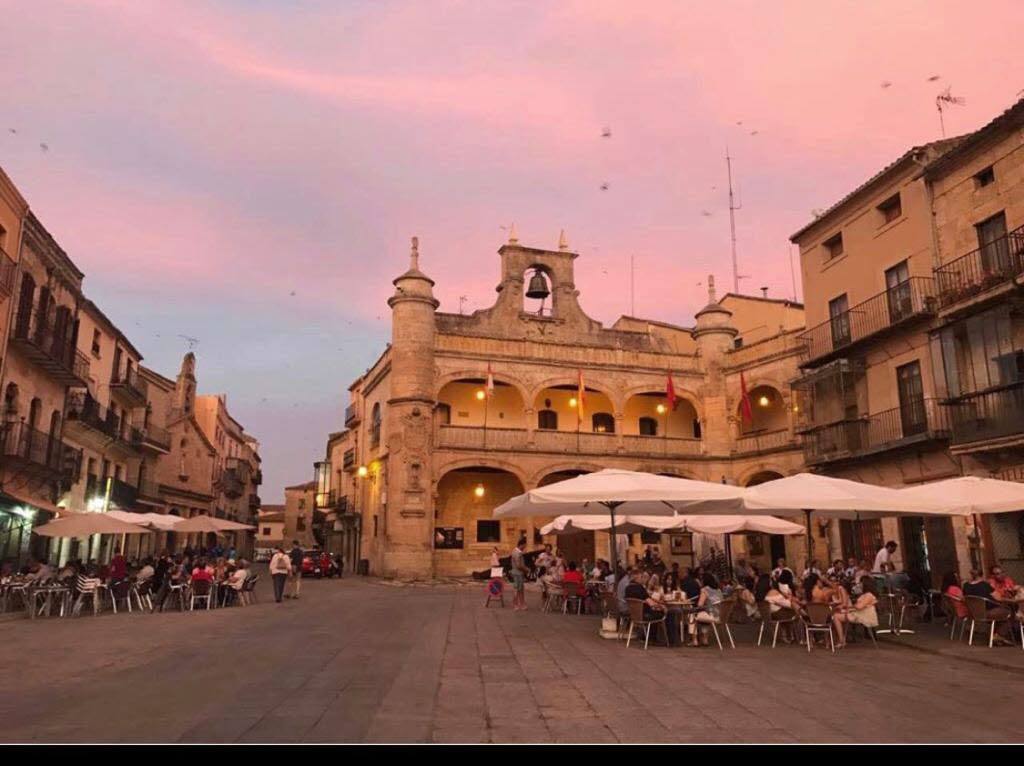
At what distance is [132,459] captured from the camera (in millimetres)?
36031

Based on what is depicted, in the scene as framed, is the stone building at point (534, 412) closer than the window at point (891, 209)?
No

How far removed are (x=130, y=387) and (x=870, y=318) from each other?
29.5 metres

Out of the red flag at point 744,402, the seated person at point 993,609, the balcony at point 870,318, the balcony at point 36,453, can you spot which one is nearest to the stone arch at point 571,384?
the red flag at point 744,402

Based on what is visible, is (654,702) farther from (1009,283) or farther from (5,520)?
(5,520)

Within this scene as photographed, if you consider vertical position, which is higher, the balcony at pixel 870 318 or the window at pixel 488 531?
the balcony at pixel 870 318

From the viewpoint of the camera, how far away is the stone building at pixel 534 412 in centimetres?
3238

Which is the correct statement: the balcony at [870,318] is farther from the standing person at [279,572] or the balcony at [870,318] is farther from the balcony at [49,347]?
the balcony at [49,347]

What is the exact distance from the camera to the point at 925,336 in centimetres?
2145

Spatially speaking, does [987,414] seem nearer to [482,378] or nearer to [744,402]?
[744,402]

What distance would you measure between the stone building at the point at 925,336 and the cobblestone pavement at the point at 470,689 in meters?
9.21

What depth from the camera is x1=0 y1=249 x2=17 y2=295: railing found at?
20625mm

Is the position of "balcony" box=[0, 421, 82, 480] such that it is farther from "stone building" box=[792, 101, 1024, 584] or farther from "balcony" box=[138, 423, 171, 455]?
"stone building" box=[792, 101, 1024, 584]

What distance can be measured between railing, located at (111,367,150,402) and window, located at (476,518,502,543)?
649 inches

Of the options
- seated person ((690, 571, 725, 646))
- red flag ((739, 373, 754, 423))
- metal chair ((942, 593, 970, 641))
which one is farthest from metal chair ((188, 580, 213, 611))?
red flag ((739, 373, 754, 423))
